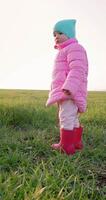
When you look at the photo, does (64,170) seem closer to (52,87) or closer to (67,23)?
(52,87)

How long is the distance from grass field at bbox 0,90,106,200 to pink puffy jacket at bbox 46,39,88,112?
0.61 meters

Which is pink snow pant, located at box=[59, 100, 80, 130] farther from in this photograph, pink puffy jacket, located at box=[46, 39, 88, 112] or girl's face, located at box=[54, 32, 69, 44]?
girl's face, located at box=[54, 32, 69, 44]

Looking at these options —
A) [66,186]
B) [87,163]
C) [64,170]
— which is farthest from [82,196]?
[87,163]

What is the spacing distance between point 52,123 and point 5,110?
0.84m

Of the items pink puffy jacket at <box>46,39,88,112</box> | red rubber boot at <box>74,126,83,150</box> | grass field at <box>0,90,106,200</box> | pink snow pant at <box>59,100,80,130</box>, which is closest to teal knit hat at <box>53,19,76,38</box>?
pink puffy jacket at <box>46,39,88,112</box>

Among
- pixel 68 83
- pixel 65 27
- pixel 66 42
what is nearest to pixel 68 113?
pixel 68 83

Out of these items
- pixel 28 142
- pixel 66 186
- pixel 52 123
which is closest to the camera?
pixel 66 186

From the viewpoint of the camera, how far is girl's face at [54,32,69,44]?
19.7ft

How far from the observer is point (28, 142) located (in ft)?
20.3

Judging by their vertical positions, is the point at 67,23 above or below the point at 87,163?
above

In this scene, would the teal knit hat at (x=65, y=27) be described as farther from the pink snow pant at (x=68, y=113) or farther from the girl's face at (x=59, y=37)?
the pink snow pant at (x=68, y=113)

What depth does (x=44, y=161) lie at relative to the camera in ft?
17.1

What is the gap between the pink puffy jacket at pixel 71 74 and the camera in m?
5.70

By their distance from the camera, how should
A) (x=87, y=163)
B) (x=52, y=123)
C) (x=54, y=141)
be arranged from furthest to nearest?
(x=52, y=123), (x=54, y=141), (x=87, y=163)
